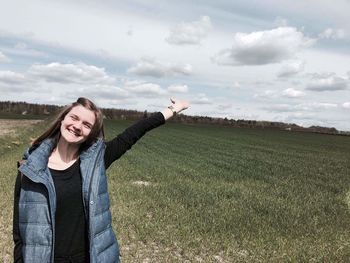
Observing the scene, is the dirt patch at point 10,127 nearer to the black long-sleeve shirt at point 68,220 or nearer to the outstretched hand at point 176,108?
the outstretched hand at point 176,108

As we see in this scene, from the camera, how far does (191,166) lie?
75.9 ft

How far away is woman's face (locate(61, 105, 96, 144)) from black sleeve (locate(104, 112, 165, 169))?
0.95ft

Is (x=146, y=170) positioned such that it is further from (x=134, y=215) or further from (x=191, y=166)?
(x=134, y=215)

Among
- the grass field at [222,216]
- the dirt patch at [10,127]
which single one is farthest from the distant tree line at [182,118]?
the grass field at [222,216]

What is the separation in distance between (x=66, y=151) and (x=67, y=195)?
1.26 ft

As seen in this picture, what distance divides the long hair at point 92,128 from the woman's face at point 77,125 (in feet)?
0.16

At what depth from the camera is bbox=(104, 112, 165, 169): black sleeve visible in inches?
164

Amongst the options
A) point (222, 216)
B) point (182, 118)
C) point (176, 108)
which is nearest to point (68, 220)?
point (176, 108)

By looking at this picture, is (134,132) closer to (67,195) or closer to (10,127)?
(67,195)

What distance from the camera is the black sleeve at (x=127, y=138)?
4.18 metres

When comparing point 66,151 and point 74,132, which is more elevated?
point 74,132

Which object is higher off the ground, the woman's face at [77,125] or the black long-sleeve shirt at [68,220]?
the woman's face at [77,125]

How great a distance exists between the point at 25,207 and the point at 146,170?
17.0 meters

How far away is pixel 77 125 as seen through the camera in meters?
3.91
